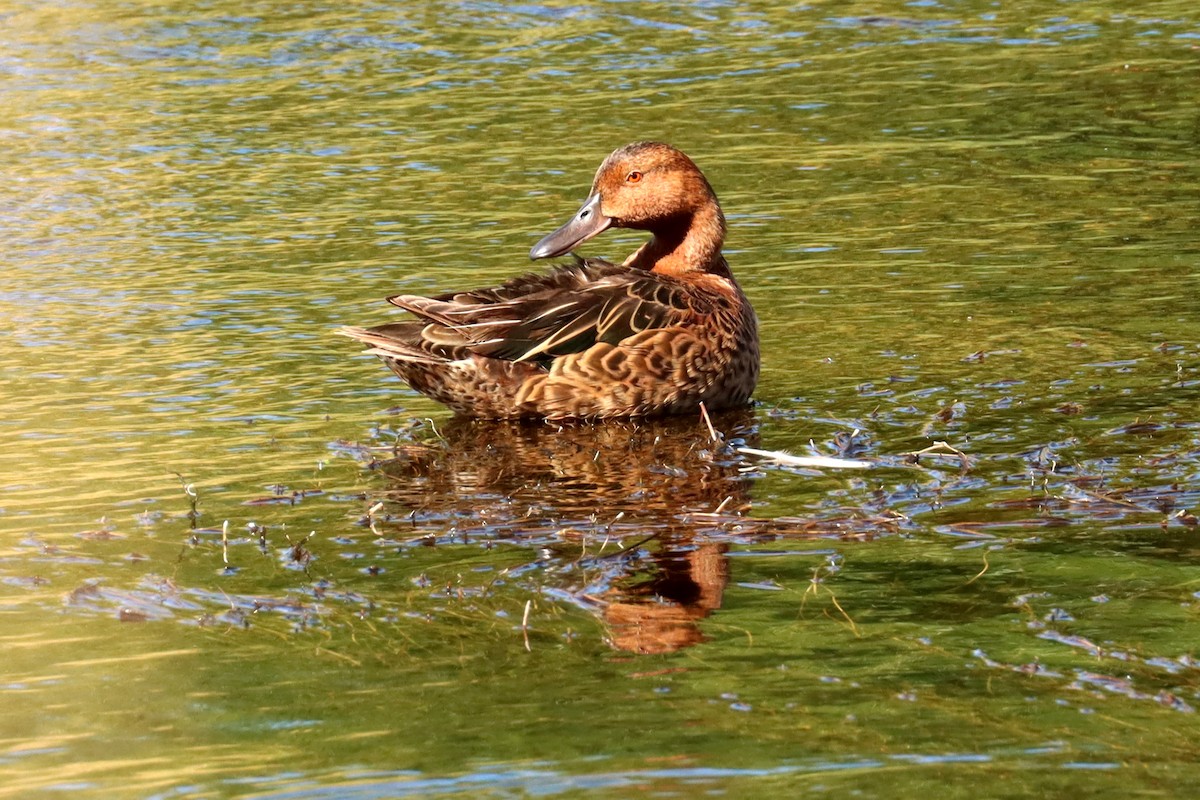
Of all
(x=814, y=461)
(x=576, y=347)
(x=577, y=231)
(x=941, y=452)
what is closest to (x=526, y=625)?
(x=814, y=461)

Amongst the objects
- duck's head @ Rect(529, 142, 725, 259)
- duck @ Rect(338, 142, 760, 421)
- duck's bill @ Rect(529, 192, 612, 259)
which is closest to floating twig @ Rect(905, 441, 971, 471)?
duck @ Rect(338, 142, 760, 421)

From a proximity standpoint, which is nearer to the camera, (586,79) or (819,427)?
(819,427)

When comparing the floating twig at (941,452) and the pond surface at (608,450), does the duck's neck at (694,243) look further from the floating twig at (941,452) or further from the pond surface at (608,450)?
the floating twig at (941,452)

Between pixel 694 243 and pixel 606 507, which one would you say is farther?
pixel 694 243

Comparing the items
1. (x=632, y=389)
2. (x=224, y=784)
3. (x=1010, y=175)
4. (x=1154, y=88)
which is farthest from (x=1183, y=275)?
(x=224, y=784)

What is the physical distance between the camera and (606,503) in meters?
7.27

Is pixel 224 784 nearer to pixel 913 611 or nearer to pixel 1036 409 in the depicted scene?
pixel 913 611

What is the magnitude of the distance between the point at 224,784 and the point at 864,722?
1687 millimetres

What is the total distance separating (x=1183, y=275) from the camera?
34.7 feet

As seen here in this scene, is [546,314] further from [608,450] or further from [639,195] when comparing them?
[639,195]

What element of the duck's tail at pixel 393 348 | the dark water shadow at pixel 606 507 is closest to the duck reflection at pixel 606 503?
the dark water shadow at pixel 606 507

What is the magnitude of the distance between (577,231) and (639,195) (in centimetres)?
36

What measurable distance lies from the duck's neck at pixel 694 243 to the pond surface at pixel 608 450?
0.67m

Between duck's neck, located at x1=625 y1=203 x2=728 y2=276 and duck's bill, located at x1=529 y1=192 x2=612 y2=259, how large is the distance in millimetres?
335
